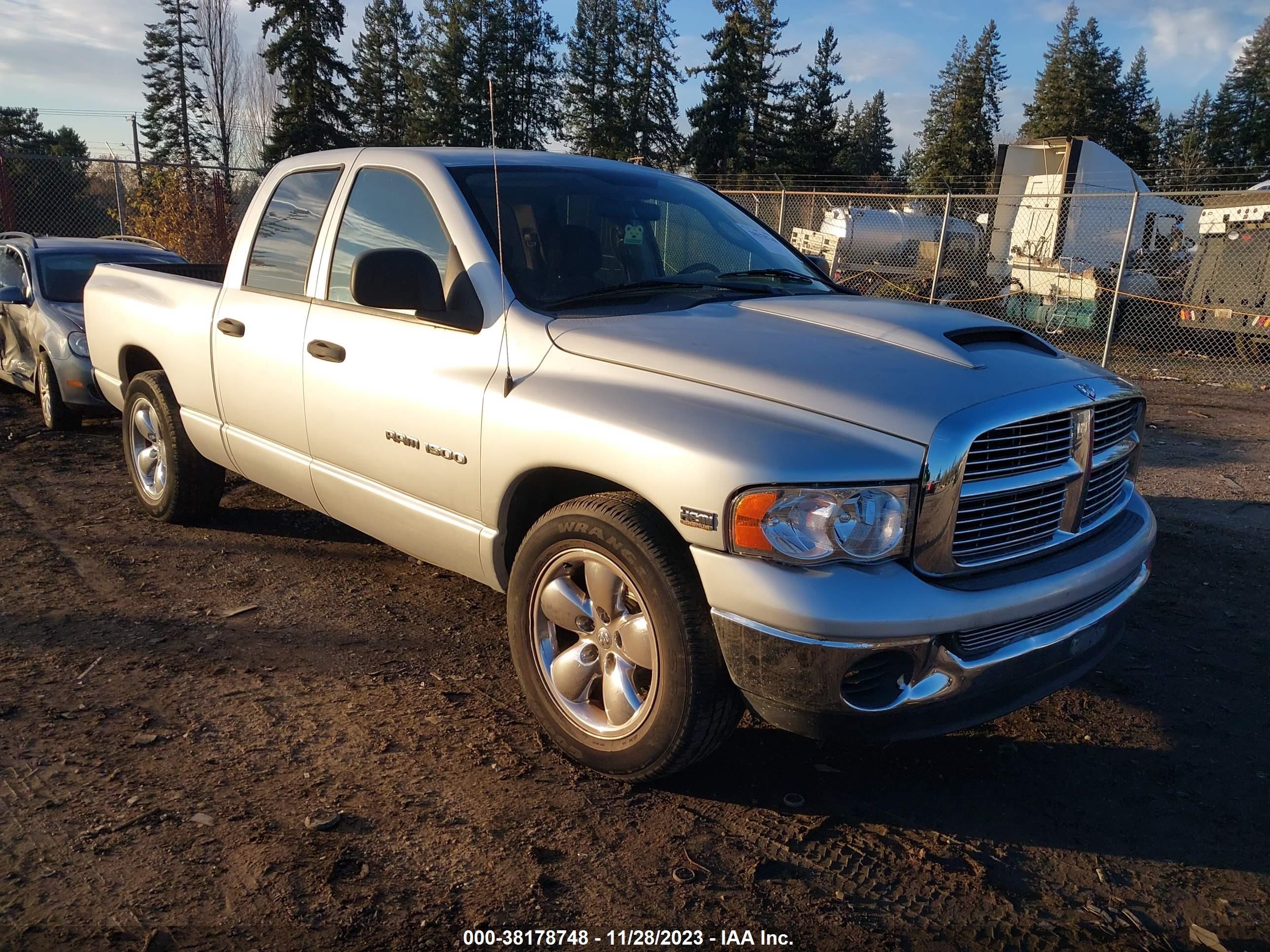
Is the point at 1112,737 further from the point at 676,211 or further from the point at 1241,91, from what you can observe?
the point at 1241,91

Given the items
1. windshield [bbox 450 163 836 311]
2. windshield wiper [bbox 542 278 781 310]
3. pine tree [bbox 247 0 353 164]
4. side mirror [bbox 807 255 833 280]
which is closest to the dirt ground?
windshield wiper [bbox 542 278 781 310]

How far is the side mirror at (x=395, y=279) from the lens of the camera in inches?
125

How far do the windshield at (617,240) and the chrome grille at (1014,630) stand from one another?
64.8 inches

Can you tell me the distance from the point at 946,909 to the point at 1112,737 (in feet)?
4.35

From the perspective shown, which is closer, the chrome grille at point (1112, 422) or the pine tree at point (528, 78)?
the chrome grille at point (1112, 422)

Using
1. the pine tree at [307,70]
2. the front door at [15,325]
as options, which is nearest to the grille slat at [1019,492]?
the front door at [15,325]

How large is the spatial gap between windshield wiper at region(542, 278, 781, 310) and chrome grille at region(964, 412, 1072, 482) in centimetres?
134

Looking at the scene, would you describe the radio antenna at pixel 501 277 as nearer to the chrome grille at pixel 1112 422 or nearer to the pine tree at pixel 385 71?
the chrome grille at pixel 1112 422

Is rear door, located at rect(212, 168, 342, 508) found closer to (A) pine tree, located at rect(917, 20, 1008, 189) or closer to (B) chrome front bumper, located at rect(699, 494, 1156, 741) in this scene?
(B) chrome front bumper, located at rect(699, 494, 1156, 741)

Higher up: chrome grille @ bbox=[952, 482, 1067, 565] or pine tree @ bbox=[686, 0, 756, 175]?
pine tree @ bbox=[686, 0, 756, 175]

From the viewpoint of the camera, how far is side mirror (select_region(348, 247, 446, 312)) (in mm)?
3186

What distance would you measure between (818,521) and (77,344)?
7.15 meters

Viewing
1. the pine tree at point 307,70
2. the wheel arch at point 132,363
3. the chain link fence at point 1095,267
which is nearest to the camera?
the wheel arch at point 132,363

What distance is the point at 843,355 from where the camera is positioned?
2.88m
